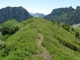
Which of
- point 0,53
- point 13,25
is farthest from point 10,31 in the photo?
point 0,53

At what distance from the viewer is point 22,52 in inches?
2173

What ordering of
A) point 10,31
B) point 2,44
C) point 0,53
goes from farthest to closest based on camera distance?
point 10,31 < point 2,44 < point 0,53

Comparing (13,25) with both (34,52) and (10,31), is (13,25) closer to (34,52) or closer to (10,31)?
(10,31)

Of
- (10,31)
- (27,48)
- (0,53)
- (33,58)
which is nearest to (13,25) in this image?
(10,31)

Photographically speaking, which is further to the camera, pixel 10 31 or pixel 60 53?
pixel 10 31

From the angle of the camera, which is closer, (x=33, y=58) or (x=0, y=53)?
(x=33, y=58)

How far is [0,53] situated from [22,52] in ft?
45.5

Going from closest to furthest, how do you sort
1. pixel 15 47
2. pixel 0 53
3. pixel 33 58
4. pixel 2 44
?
1. pixel 33 58
2. pixel 15 47
3. pixel 0 53
4. pixel 2 44

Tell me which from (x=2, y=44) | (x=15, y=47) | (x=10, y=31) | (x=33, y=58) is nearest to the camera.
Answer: (x=33, y=58)

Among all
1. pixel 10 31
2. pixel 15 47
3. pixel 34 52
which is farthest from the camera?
pixel 10 31

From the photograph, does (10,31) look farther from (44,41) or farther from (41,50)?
(41,50)

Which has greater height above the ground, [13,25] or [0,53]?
[13,25]

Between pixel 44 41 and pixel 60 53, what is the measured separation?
10993 mm

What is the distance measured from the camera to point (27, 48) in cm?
5834
